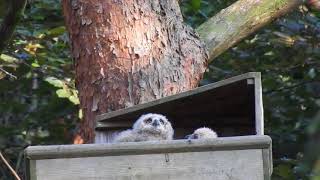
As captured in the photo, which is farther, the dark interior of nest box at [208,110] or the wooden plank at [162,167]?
the dark interior of nest box at [208,110]

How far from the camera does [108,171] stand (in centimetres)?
151

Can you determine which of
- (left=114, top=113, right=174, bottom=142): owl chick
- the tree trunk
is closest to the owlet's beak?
(left=114, top=113, right=174, bottom=142): owl chick

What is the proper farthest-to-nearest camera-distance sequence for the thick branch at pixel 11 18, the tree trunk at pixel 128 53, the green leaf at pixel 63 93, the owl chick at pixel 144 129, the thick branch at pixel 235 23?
1. the green leaf at pixel 63 93
2. the thick branch at pixel 235 23
3. the tree trunk at pixel 128 53
4. the thick branch at pixel 11 18
5. the owl chick at pixel 144 129

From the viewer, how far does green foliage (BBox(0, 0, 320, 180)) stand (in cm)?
389

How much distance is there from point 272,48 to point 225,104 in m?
1.96

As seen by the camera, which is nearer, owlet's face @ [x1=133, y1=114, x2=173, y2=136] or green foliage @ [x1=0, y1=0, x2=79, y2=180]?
owlet's face @ [x1=133, y1=114, x2=173, y2=136]

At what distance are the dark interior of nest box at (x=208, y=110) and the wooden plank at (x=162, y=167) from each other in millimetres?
356

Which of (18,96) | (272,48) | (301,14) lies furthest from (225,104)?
(18,96)

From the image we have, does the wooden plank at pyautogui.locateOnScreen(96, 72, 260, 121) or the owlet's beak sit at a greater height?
the wooden plank at pyautogui.locateOnScreen(96, 72, 260, 121)

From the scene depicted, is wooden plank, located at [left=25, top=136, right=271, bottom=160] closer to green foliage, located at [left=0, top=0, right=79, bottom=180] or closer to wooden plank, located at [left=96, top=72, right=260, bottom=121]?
wooden plank, located at [left=96, top=72, right=260, bottom=121]

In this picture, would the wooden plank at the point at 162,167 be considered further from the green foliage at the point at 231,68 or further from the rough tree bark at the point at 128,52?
the green foliage at the point at 231,68

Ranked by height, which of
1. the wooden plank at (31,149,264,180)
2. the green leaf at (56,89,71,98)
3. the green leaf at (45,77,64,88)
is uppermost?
the green leaf at (45,77,64,88)

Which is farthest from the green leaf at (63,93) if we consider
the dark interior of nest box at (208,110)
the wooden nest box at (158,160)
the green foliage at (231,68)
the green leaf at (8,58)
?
the wooden nest box at (158,160)

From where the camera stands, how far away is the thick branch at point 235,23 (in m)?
2.65
